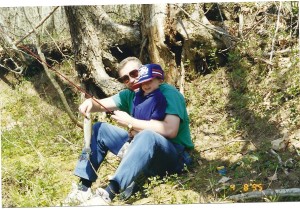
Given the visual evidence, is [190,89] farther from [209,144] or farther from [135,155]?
[135,155]

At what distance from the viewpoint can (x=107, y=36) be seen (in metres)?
5.45

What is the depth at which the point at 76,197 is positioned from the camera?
3.36 metres

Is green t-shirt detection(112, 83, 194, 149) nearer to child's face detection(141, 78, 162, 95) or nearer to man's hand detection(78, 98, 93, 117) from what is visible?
child's face detection(141, 78, 162, 95)

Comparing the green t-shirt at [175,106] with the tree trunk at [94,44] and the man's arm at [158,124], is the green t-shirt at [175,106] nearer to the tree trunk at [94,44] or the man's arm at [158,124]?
the man's arm at [158,124]

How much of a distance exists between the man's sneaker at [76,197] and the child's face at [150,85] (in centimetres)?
85

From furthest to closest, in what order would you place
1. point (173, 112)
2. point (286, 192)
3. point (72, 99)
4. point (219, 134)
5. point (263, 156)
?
point (72, 99)
point (219, 134)
point (263, 156)
point (173, 112)
point (286, 192)

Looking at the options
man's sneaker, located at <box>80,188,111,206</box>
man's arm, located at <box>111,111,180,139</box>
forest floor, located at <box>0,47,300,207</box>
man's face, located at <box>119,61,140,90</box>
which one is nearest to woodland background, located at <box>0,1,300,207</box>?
forest floor, located at <box>0,47,300,207</box>

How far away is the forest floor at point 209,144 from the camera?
330 cm

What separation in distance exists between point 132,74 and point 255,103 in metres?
1.47

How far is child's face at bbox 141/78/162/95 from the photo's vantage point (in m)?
3.46

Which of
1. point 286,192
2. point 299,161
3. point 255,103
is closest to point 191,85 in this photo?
point 255,103

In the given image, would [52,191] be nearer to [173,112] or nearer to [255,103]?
[173,112]

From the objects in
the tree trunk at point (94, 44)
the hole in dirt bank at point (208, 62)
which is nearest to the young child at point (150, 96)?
the tree trunk at point (94, 44)

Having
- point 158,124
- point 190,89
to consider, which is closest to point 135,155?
point 158,124
